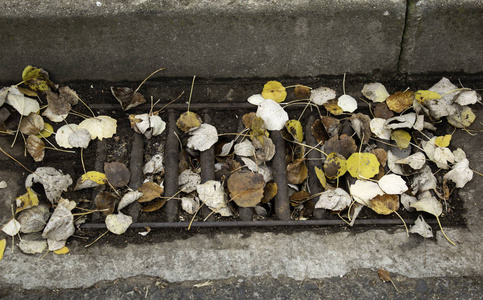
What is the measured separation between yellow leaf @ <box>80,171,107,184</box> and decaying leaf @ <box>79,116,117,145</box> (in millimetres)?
205

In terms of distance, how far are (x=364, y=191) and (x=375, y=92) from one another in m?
0.57

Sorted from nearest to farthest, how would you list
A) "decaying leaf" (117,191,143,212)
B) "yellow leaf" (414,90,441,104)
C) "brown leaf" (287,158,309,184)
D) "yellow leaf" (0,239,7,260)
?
"yellow leaf" (0,239,7,260)
"decaying leaf" (117,191,143,212)
"brown leaf" (287,158,309,184)
"yellow leaf" (414,90,441,104)

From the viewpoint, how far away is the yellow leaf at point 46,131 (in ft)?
7.17

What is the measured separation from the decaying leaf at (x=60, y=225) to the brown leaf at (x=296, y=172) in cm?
102

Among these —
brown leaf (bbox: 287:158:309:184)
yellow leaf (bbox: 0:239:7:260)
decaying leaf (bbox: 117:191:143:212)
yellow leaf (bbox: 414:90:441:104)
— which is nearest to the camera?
yellow leaf (bbox: 0:239:7:260)

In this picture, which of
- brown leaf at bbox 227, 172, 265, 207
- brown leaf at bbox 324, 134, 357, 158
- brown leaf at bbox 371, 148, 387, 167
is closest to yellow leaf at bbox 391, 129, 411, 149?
brown leaf at bbox 371, 148, 387, 167

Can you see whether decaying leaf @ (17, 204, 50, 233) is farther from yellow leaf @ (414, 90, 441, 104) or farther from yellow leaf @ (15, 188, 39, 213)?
yellow leaf @ (414, 90, 441, 104)

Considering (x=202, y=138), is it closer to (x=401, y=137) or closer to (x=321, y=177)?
(x=321, y=177)

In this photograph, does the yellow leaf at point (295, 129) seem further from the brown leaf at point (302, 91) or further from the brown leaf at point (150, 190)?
the brown leaf at point (150, 190)

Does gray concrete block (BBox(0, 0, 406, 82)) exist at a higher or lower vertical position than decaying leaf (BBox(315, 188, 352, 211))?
higher

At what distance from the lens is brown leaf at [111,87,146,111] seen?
87.1 inches

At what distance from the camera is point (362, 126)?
7.05 ft

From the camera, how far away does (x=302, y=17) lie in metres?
2.08

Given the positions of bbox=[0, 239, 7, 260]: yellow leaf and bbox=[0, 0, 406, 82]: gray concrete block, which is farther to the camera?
bbox=[0, 0, 406, 82]: gray concrete block
